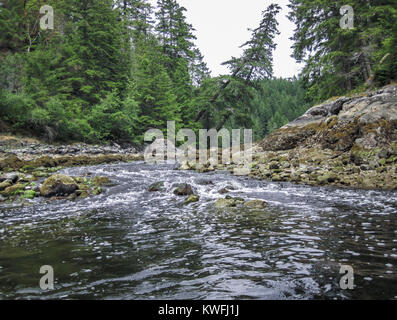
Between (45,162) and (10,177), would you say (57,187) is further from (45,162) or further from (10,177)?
(45,162)

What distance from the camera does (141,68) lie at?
29.5m

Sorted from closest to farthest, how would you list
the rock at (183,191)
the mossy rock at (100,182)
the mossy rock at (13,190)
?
the mossy rock at (13,190), the rock at (183,191), the mossy rock at (100,182)

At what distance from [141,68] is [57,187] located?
24.5 m

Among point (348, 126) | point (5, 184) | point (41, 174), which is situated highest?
point (348, 126)

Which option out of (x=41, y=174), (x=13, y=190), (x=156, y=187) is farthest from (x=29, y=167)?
(x=156, y=187)

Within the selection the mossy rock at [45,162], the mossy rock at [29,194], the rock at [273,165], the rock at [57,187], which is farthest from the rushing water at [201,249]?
the mossy rock at [45,162]

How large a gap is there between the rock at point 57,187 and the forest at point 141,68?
12.8 meters

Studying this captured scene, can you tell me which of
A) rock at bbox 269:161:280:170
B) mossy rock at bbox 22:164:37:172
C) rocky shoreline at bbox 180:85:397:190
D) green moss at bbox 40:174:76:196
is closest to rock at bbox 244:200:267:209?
rocky shoreline at bbox 180:85:397:190

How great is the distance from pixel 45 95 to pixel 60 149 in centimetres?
638

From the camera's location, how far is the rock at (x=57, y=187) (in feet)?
27.5

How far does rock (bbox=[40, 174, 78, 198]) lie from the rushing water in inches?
35.6

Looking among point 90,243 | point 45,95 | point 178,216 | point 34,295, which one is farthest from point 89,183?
point 45,95

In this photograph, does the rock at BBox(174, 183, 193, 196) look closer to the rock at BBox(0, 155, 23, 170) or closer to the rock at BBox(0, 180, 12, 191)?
the rock at BBox(0, 180, 12, 191)

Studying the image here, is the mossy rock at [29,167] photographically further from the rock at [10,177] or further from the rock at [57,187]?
the rock at [57,187]
